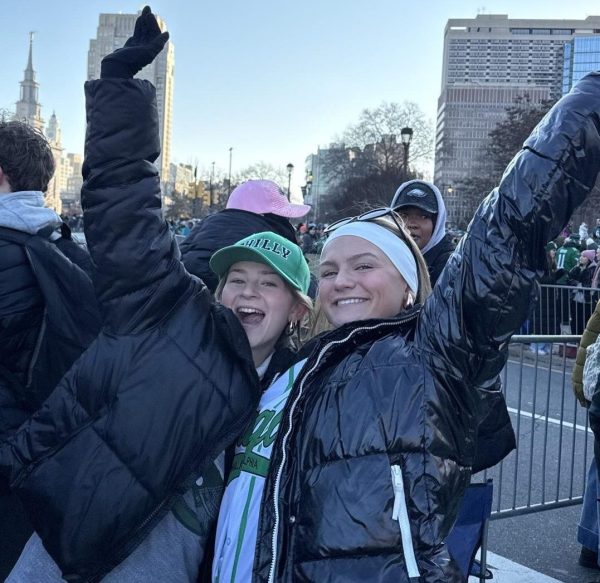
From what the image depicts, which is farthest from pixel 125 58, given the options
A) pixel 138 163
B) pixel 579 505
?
pixel 579 505

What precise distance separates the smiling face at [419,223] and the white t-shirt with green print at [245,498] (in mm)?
3162

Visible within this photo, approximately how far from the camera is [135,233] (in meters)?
1.81

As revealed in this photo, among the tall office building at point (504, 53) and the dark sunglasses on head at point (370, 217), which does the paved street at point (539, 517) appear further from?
the tall office building at point (504, 53)

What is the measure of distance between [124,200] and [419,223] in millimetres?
3386

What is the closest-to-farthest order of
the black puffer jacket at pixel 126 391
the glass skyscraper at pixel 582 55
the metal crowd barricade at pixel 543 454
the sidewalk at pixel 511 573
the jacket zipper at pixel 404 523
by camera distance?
1. the jacket zipper at pixel 404 523
2. the black puffer jacket at pixel 126 391
3. the sidewalk at pixel 511 573
4. the metal crowd barricade at pixel 543 454
5. the glass skyscraper at pixel 582 55

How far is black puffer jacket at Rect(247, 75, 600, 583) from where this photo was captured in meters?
1.56

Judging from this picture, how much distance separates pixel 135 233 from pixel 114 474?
58 centimetres

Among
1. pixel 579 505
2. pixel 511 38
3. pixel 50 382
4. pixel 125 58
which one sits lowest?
pixel 579 505

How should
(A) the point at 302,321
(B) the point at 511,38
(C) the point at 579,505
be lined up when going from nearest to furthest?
(A) the point at 302,321
(C) the point at 579,505
(B) the point at 511,38

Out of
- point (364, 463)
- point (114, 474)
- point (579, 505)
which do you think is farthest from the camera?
point (579, 505)

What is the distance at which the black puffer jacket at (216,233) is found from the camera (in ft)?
11.1

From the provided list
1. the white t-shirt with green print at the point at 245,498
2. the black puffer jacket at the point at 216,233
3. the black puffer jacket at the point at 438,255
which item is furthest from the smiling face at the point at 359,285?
the black puffer jacket at the point at 438,255

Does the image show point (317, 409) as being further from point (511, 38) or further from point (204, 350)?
point (511, 38)

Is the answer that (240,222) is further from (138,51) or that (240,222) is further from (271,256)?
(138,51)
